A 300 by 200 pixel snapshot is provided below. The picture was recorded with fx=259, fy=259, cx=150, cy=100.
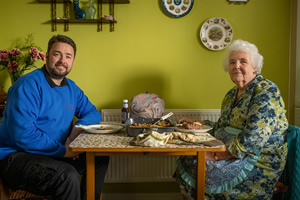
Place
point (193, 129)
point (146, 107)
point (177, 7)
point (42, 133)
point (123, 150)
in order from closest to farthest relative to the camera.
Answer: point (123, 150) < point (42, 133) < point (193, 129) < point (146, 107) < point (177, 7)

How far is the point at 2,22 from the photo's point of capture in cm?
235

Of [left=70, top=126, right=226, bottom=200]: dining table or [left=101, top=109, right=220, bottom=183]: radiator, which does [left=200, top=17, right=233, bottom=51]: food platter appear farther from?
[left=70, top=126, right=226, bottom=200]: dining table

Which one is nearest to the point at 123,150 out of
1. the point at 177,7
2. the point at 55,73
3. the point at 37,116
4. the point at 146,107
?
the point at 37,116

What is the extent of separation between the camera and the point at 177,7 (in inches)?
93.3

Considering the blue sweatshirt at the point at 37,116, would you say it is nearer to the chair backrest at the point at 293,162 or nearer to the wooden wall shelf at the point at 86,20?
the wooden wall shelf at the point at 86,20

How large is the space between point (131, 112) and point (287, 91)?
1.54 m

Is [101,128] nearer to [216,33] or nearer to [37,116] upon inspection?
[37,116]

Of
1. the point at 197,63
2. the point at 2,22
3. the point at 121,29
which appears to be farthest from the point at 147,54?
the point at 2,22

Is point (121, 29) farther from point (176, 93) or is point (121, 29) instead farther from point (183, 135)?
point (183, 135)

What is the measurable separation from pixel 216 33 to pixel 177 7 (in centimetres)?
43

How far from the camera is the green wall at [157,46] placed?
2361 mm

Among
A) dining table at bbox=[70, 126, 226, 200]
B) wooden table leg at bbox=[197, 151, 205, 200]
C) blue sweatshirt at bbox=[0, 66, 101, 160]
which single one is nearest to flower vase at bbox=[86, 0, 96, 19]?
blue sweatshirt at bbox=[0, 66, 101, 160]

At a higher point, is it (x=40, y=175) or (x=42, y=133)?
(x=42, y=133)

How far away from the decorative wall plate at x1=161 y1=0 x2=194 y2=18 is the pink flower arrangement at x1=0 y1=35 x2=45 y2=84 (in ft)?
3.89
